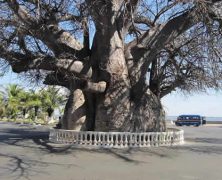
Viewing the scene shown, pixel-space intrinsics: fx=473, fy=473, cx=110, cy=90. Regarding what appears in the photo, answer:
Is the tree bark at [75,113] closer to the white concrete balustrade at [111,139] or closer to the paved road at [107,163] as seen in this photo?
the white concrete balustrade at [111,139]

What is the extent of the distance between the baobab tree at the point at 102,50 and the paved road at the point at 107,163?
2830mm

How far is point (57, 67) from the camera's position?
1794cm

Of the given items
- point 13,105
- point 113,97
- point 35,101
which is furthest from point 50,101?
point 113,97

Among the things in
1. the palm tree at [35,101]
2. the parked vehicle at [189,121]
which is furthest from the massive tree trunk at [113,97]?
the palm tree at [35,101]

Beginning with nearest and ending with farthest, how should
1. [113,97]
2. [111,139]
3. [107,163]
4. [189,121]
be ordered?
1. [107,163]
2. [111,139]
3. [113,97]
4. [189,121]

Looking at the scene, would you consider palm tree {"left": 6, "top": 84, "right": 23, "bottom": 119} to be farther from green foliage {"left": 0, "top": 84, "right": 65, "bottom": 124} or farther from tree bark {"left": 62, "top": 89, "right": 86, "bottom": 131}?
tree bark {"left": 62, "top": 89, "right": 86, "bottom": 131}

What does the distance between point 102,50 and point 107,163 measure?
698 centimetres

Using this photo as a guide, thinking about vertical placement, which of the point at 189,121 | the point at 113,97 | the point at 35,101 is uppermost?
the point at 35,101

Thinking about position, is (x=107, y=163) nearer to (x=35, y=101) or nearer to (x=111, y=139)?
(x=111, y=139)

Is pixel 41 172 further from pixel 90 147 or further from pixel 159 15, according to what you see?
pixel 159 15

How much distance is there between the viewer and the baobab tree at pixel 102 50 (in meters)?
17.4

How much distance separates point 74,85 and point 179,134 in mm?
4971

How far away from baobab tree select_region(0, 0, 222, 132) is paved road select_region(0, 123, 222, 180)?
111 inches

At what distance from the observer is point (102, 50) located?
19.2 m
